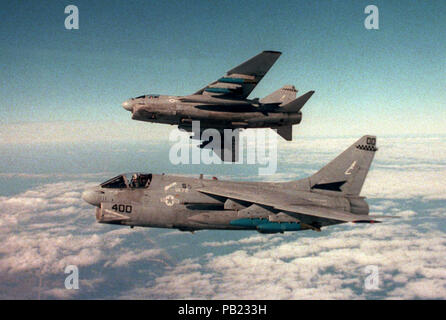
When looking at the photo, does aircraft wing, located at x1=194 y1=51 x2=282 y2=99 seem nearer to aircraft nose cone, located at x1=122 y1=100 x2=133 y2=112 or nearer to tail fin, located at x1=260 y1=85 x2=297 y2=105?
tail fin, located at x1=260 y1=85 x2=297 y2=105

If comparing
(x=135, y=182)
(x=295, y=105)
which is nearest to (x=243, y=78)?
(x=295, y=105)

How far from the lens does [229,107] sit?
20.6 m

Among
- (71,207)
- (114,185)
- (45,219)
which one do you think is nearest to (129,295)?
(45,219)

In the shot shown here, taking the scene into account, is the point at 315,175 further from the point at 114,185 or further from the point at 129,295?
the point at 129,295

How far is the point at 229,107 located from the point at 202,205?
814 cm

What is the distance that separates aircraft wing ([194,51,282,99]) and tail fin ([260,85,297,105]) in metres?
3.59

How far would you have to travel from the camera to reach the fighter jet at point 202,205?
47.5 ft

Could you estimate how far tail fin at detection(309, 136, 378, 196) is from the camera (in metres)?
18.3

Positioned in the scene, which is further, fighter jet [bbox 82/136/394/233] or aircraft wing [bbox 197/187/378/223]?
fighter jet [bbox 82/136/394/233]

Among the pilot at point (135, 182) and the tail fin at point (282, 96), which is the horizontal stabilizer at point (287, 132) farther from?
the pilot at point (135, 182)

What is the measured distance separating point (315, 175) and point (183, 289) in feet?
211

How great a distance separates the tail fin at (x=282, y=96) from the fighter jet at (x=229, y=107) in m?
1.61

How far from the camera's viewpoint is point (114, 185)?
15500 mm

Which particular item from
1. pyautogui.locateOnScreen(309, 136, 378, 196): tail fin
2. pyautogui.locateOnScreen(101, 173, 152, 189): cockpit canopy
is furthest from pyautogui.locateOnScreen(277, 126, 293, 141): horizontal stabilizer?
pyautogui.locateOnScreen(101, 173, 152, 189): cockpit canopy
